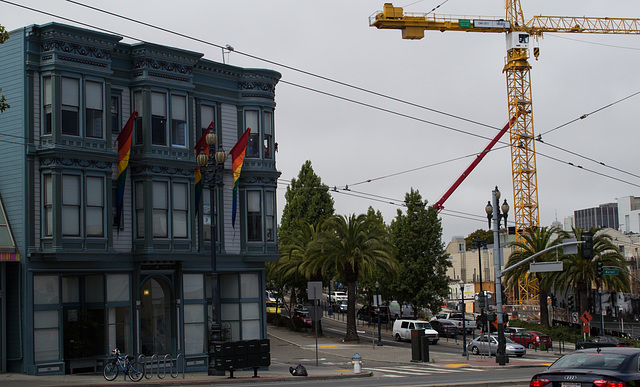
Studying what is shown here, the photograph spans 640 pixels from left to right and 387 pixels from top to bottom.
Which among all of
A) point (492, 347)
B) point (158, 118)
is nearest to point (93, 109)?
point (158, 118)

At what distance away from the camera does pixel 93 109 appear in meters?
30.7

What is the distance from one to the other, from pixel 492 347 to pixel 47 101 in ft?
106

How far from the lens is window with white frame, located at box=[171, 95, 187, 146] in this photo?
33619 mm

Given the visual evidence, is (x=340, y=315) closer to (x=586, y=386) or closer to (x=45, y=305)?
(x=45, y=305)

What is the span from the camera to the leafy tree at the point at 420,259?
67.4 m

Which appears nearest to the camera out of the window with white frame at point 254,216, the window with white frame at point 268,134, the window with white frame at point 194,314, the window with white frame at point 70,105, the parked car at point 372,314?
the window with white frame at point 70,105

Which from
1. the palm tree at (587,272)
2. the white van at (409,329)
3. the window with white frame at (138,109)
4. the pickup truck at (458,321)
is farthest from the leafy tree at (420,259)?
the window with white frame at (138,109)

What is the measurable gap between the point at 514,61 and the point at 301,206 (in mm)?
33666

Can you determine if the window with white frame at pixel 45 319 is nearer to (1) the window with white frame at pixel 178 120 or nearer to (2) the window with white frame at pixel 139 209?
(2) the window with white frame at pixel 139 209

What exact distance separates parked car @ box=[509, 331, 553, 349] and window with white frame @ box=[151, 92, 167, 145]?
33.6 meters

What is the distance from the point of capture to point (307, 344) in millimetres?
50594

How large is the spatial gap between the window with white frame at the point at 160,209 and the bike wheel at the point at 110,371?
6635 millimetres

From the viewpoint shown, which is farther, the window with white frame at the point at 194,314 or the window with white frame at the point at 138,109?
the window with white frame at the point at 194,314

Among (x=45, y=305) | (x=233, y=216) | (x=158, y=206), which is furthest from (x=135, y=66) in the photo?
(x=45, y=305)
